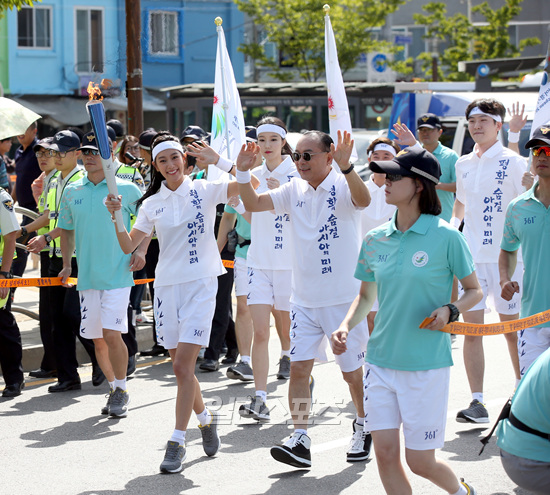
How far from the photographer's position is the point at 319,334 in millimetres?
6258

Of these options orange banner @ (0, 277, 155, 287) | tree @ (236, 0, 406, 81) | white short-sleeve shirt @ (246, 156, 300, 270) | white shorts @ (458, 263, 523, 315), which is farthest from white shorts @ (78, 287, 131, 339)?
tree @ (236, 0, 406, 81)

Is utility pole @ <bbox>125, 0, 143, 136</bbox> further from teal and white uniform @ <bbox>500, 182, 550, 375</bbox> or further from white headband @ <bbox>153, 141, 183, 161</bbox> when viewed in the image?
teal and white uniform @ <bbox>500, 182, 550, 375</bbox>

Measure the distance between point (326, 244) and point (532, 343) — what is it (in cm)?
→ 139

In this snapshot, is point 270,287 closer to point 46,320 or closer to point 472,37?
point 46,320

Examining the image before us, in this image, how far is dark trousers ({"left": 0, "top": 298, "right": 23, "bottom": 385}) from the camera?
8.34 meters

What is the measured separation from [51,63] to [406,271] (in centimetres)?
3427

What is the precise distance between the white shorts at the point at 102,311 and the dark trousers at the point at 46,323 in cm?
139

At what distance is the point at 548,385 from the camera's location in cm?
384

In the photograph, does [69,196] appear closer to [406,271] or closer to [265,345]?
[265,345]

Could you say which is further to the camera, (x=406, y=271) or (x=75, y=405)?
(x=75, y=405)

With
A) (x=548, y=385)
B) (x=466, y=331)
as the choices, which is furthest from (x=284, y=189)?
(x=548, y=385)

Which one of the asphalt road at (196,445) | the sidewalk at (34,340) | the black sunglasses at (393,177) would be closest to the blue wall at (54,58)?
the sidewalk at (34,340)

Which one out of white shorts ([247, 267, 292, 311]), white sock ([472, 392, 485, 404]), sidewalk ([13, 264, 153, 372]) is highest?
white shorts ([247, 267, 292, 311])

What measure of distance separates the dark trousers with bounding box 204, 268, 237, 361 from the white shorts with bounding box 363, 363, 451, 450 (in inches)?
183
